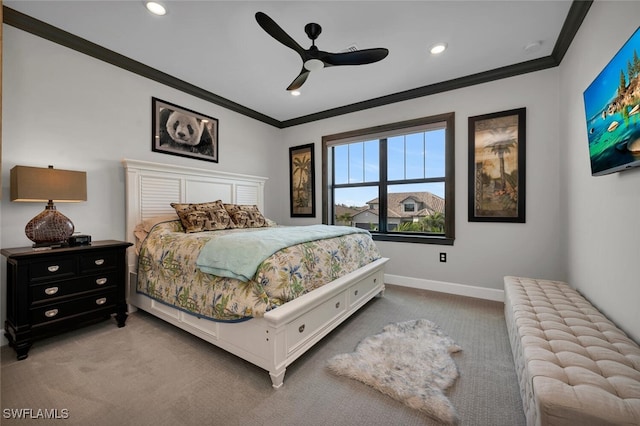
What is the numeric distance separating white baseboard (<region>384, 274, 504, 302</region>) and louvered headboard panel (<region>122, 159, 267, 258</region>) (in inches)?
102

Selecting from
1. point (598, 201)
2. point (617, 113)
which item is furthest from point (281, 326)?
point (598, 201)

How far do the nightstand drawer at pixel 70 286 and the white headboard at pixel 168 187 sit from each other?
0.53 metres

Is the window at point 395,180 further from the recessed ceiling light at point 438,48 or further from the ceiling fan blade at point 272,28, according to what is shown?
the ceiling fan blade at point 272,28

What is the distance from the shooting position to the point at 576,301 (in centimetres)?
192

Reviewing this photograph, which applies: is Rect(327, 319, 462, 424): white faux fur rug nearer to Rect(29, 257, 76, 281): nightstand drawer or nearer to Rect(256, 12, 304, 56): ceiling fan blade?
Rect(29, 257, 76, 281): nightstand drawer

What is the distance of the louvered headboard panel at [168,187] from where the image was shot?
286 cm

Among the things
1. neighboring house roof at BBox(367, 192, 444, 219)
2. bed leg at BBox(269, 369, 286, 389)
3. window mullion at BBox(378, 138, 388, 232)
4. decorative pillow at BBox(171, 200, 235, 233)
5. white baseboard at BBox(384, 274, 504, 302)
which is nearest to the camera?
bed leg at BBox(269, 369, 286, 389)

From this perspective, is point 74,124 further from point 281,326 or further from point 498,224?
point 498,224

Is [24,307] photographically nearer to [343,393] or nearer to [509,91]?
[343,393]

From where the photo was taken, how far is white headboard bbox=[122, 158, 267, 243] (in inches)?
112

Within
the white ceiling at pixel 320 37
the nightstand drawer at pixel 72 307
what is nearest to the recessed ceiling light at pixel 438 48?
the white ceiling at pixel 320 37

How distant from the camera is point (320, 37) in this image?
2.53 meters

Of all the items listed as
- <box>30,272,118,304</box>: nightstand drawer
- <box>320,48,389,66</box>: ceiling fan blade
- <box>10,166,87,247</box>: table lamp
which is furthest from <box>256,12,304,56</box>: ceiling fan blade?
<box>30,272,118,304</box>: nightstand drawer

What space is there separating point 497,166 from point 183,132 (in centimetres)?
388
